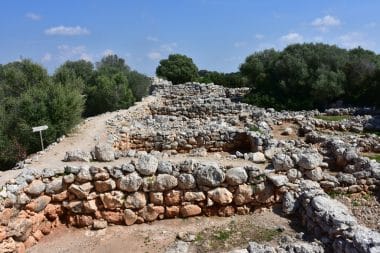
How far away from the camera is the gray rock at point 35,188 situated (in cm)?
834

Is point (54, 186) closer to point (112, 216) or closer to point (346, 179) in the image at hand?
point (112, 216)

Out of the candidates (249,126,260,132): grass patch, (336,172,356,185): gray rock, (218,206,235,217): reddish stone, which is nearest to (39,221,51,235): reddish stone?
(218,206,235,217): reddish stone

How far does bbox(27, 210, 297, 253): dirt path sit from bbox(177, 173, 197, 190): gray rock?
75 centimetres

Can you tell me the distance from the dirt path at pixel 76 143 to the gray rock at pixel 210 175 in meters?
3.29

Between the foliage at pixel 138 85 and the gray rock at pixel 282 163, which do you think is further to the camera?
the foliage at pixel 138 85

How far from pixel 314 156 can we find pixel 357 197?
4.31ft

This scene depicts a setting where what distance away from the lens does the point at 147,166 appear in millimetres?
8758

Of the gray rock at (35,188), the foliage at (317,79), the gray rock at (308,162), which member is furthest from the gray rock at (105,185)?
the foliage at (317,79)

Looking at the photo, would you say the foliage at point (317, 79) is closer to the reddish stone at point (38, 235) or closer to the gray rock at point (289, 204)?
the gray rock at point (289, 204)

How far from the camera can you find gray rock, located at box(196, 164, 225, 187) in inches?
340

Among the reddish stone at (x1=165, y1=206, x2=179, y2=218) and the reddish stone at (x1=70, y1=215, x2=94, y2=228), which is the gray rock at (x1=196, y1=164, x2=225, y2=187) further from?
the reddish stone at (x1=70, y1=215, x2=94, y2=228)

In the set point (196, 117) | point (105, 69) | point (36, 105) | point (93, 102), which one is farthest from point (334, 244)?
point (105, 69)

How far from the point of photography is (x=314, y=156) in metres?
9.37

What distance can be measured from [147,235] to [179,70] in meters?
34.7
